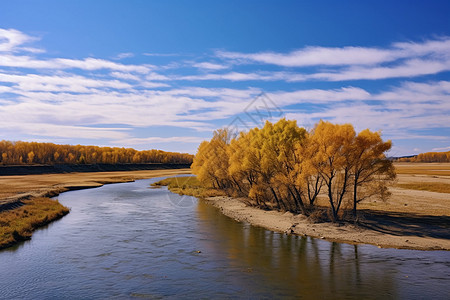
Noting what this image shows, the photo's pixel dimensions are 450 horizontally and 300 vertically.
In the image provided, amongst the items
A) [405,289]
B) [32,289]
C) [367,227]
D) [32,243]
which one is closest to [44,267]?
[32,289]

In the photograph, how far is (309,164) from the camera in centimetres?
4391

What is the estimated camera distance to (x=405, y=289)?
23422 mm

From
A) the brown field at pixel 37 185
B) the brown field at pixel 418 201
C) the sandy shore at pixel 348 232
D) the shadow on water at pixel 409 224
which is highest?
the brown field at pixel 37 185

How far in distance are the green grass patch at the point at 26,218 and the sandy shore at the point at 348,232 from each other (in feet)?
90.3

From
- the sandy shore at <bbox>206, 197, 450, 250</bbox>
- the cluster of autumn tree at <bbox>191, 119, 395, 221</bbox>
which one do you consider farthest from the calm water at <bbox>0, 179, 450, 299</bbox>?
the cluster of autumn tree at <bbox>191, 119, 395, 221</bbox>

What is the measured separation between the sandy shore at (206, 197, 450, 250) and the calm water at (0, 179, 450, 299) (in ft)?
6.56

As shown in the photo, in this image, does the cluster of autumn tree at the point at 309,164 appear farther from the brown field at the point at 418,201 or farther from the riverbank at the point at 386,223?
the brown field at the point at 418,201

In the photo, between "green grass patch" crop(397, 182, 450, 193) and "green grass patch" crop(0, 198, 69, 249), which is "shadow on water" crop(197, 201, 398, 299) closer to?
"green grass patch" crop(0, 198, 69, 249)

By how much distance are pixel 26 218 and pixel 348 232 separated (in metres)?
42.0

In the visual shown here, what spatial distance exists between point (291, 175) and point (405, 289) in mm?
25167

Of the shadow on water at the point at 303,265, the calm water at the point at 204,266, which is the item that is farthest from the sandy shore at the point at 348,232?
the shadow on water at the point at 303,265

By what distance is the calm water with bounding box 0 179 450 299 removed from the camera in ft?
75.1

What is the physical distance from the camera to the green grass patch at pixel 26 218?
3566cm

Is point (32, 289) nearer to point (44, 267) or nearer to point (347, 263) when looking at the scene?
point (44, 267)
